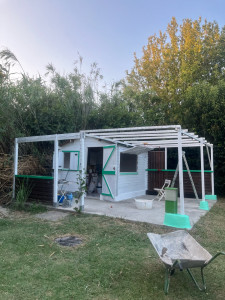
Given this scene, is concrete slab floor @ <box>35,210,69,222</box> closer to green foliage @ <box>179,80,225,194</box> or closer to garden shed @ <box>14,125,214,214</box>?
garden shed @ <box>14,125,214,214</box>

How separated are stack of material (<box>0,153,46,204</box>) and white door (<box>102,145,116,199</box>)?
248cm

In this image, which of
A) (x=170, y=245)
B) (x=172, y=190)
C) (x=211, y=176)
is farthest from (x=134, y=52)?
(x=170, y=245)

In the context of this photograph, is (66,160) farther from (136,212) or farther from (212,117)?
(212,117)

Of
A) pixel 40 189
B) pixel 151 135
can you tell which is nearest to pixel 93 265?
Result: pixel 151 135

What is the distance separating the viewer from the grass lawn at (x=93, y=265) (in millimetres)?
2496

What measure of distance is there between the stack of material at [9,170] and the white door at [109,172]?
248 centimetres

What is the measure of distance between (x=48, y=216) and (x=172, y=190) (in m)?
3.14

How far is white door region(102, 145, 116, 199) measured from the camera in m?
8.09

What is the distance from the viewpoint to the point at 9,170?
24.7 feet

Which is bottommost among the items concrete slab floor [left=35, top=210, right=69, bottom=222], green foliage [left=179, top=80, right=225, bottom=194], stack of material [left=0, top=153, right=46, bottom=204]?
concrete slab floor [left=35, top=210, right=69, bottom=222]

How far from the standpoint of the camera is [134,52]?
15891mm

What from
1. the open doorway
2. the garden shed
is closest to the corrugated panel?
the garden shed

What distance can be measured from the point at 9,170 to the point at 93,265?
215 inches

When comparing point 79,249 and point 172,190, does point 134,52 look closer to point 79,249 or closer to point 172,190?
point 172,190
